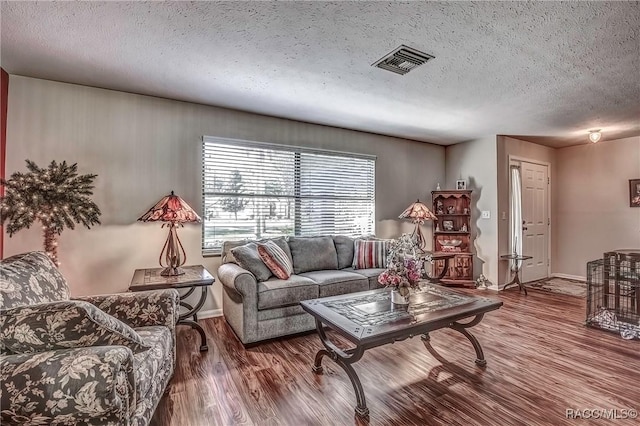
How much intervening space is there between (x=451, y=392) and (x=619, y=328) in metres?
Result: 2.32

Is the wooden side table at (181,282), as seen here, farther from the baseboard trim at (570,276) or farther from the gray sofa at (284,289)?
the baseboard trim at (570,276)

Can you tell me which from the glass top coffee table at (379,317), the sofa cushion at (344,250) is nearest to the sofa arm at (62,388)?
the glass top coffee table at (379,317)

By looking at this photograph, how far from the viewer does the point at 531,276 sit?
5270 millimetres

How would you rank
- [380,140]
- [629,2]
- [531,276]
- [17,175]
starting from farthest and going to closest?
[531,276], [380,140], [17,175], [629,2]

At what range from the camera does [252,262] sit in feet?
9.43

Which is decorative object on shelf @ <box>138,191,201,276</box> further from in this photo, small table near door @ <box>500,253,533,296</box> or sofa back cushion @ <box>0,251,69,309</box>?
small table near door @ <box>500,253,533,296</box>

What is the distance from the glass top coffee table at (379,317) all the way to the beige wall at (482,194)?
8.95ft

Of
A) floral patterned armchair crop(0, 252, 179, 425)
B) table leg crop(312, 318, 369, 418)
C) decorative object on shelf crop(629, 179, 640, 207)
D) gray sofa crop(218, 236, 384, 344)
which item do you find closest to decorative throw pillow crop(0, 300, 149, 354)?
floral patterned armchair crop(0, 252, 179, 425)

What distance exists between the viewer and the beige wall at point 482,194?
15.6 feet

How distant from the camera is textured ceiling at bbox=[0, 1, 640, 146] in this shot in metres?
1.83

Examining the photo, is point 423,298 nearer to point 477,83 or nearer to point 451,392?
point 451,392

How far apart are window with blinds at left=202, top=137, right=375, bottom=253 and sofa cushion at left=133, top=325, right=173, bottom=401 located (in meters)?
1.67

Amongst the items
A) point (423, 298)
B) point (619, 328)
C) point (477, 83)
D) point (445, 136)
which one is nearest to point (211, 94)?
point (477, 83)

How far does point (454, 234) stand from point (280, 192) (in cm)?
303
